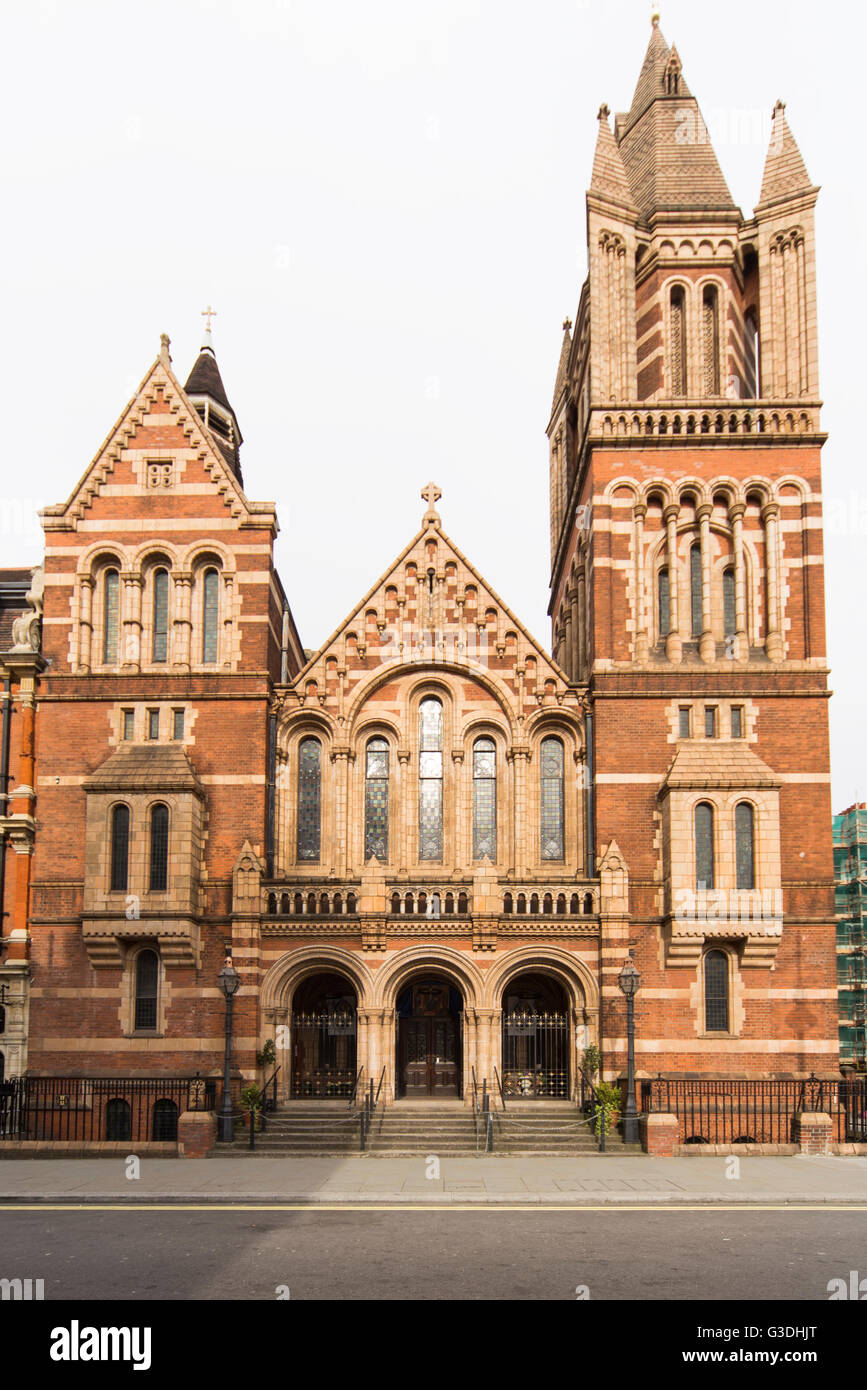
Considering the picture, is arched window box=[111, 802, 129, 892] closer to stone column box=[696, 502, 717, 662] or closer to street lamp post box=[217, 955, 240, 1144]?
street lamp post box=[217, 955, 240, 1144]

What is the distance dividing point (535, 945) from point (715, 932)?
12.8 ft

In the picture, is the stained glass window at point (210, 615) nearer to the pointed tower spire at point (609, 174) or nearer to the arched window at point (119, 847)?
the arched window at point (119, 847)

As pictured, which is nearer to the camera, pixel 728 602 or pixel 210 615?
pixel 210 615

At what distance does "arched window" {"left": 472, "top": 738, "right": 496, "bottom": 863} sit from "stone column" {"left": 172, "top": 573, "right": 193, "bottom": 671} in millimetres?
7232

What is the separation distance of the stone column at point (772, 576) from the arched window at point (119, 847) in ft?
50.5

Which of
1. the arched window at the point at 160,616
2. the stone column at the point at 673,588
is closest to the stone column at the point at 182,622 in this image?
the arched window at the point at 160,616

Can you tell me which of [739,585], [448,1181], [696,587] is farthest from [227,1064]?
[739,585]

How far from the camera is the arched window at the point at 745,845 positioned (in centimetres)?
2852

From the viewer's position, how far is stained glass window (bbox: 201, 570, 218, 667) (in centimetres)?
3081

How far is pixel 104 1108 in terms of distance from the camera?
27672mm

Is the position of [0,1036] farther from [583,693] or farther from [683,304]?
[683,304]

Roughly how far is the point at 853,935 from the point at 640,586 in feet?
107

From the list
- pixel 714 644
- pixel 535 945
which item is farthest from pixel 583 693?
pixel 535 945

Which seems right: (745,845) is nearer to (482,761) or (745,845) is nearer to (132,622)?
(482,761)
